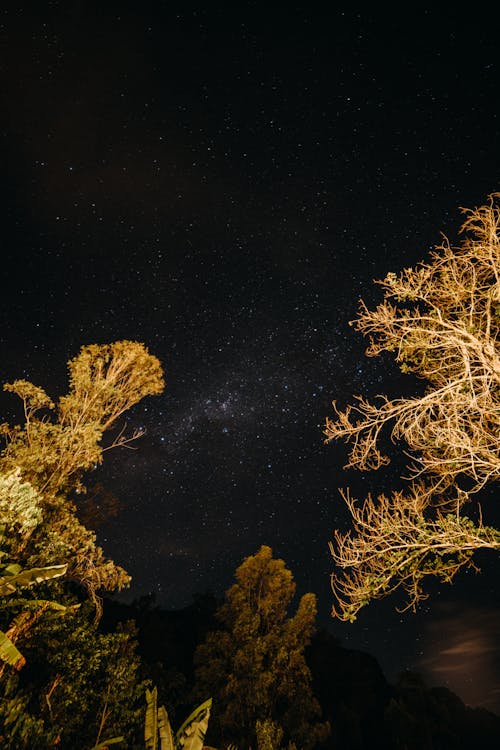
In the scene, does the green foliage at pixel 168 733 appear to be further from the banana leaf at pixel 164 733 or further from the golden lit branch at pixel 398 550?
the golden lit branch at pixel 398 550

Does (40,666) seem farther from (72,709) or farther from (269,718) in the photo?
(269,718)

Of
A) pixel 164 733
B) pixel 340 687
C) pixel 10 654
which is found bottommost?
pixel 340 687

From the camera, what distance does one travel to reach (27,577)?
24.4ft

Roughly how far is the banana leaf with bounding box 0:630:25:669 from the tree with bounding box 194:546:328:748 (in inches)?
362

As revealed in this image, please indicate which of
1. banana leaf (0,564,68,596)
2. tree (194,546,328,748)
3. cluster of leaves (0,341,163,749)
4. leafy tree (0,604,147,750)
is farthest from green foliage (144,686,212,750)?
tree (194,546,328,748)

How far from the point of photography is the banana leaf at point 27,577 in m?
7.05

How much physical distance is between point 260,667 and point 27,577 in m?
10.2

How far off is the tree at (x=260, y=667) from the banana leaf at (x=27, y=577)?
9.19 metres

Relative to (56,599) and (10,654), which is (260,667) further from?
(10,654)

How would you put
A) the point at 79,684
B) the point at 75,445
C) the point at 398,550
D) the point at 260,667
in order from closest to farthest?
the point at 398,550 < the point at 79,684 < the point at 75,445 < the point at 260,667

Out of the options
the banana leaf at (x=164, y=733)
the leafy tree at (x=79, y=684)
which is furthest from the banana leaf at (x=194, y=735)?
the leafy tree at (x=79, y=684)

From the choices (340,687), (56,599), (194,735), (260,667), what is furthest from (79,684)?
(340,687)

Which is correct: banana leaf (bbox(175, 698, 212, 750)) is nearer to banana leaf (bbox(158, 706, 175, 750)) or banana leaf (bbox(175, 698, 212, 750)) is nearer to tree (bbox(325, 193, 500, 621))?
banana leaf (bbox(158, 706, 175, 750))

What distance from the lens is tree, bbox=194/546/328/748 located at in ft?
42.1
